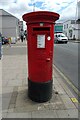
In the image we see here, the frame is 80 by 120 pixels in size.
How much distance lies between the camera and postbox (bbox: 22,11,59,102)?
4.65 meters

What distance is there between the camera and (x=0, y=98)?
5223 millimetres

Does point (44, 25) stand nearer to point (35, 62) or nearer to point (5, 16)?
point (35, 62)

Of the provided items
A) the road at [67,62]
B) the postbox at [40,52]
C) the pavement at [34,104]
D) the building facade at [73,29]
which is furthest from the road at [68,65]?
the building facade at [73,29]

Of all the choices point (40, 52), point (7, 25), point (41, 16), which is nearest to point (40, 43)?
point (40, 52)

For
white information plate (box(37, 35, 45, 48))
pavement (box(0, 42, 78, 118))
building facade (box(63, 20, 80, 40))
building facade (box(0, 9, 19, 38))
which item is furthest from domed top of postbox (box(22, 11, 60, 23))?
building facade (box(63, 20, 80, 40))

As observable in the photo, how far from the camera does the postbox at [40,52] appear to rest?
465 cm

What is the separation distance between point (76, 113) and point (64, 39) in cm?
3543

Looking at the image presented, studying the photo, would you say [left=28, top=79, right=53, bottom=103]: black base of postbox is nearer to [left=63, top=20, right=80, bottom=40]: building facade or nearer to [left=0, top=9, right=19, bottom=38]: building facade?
[left=0, top=9, right=19, bottom=38]: building facade

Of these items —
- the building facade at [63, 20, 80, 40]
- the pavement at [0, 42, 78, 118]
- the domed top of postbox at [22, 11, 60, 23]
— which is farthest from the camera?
the building facade at [63, 20, 80, 40]

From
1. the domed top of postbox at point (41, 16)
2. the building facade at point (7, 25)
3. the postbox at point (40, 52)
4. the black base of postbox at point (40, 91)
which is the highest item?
the building facade at point (7, 25)

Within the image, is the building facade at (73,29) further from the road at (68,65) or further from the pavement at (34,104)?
the pavement at (34,104)

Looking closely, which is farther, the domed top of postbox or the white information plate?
the white information plate

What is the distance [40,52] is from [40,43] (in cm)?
21

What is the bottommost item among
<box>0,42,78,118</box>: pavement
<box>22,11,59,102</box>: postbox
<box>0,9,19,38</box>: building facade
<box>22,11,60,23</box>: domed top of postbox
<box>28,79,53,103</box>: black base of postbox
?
<box>0,42,78,118</box>: pavement
